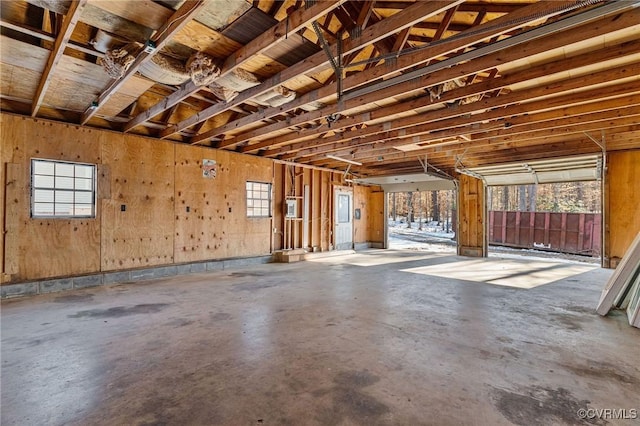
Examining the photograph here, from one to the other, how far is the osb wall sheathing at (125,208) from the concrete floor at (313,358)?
785mm

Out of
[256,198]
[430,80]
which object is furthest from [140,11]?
[256,198]

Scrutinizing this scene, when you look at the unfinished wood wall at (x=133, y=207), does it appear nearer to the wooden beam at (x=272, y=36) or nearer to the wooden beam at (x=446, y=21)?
the wooden beam at (x=272, y=36)

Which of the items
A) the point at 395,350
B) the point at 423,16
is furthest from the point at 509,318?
the point at 423,16

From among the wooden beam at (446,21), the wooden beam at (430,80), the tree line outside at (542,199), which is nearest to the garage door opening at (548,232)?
the tree line outside at (542,199)

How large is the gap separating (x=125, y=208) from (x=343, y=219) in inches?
268

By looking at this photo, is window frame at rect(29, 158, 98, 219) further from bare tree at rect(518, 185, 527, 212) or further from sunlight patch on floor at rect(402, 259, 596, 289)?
bare tree at rect(518, 185, 527, 212)

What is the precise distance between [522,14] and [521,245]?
12199 millimetres

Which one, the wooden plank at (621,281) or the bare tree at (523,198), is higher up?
the bare tree at (523,198)

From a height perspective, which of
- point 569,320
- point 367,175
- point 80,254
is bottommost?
point 569,320

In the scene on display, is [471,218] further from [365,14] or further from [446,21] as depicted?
[365,14]

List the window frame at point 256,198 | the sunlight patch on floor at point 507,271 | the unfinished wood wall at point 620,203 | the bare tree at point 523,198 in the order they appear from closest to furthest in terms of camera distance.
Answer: the sunlight patch on floor at point 507,271 < the unfinished wood wall at point 620,203 < the window frame at point 256,198 < the bare tree at point 523,198

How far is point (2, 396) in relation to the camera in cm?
200

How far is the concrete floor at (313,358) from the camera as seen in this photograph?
1883 millimetres

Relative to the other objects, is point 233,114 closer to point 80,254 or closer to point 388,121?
point 388,121
